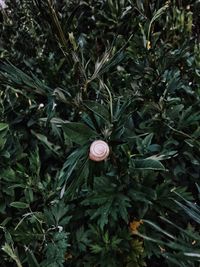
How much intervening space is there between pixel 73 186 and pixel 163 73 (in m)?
0.59

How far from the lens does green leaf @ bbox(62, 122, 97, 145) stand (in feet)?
3.78

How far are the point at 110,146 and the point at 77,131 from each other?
12 cm

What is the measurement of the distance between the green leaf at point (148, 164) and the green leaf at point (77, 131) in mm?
208

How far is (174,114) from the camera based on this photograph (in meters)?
1.48

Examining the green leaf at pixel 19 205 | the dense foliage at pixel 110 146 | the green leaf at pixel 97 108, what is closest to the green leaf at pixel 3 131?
the dense foliage at pixel 110 146

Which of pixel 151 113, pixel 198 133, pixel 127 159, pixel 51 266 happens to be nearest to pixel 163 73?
pixel 151 113

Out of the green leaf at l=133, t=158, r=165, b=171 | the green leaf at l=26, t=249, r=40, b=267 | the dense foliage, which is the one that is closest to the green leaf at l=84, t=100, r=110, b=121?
the dense foliage

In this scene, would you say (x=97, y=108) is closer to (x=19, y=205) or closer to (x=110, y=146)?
(x=110, y=146)

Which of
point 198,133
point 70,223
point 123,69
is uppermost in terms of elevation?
point 123,69

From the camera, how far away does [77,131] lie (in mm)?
1160

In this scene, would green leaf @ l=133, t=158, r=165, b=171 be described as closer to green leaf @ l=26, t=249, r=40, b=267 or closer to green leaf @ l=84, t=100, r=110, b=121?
green leaf @ l=84, t=100, r=110, b=121

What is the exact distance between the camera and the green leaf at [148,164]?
1.25 meters

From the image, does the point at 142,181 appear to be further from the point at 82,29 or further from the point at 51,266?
the point at 82,29

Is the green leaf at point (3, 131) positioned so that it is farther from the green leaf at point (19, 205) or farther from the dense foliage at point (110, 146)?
the green leaf at point (19, 205)
